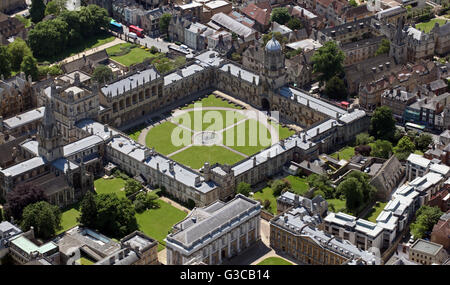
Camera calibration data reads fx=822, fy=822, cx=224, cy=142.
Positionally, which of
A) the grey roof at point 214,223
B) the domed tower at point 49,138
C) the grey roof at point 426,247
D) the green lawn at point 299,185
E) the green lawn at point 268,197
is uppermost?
the domed tower at point 49,138

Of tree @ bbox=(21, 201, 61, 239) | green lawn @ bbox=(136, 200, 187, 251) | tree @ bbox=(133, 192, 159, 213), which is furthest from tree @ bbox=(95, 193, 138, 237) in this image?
tree @ bbox=(21, 201, 61, 239)

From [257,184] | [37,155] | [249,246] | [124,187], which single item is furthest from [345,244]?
[37,155]

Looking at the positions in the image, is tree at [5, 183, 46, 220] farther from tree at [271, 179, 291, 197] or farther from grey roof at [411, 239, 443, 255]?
grey roof at [411, 239, 443, 255]

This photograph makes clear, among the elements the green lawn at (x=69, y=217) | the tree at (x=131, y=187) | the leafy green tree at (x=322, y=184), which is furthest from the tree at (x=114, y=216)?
the leafy green tree at (x=322, y=184)

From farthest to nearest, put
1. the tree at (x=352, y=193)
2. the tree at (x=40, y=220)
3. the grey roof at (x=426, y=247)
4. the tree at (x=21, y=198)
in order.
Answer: the tree at (x=352, y=193) < the tree at (x=21, y=198) < the tree at (x=40, y=220) < the grey roof at (x=426, y=247)

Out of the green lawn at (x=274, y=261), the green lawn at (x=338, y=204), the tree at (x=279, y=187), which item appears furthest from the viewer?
the tree at (x=279, y=187)

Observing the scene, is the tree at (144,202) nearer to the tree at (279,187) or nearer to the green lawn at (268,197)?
the green lawn at (268,197)

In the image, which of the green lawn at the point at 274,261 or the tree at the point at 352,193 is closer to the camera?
the green lawn at the point at 274,261
